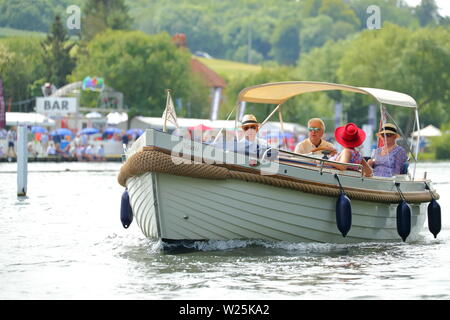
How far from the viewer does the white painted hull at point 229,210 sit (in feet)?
47.6

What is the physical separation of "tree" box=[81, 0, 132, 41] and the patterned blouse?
3596 inches

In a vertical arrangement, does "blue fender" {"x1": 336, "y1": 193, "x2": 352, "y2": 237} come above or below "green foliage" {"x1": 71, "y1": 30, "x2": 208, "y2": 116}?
below

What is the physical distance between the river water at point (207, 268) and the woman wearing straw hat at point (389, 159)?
133 cm

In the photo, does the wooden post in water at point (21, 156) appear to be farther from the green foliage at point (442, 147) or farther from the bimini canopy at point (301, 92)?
the green foliage at point (442, 147)

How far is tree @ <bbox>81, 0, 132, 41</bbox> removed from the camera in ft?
354

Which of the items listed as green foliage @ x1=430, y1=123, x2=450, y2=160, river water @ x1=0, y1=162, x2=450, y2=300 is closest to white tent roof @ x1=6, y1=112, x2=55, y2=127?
green foliage @ x1=430, y1=123, x2=450, y2=160

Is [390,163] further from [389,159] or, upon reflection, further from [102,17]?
[102,17]

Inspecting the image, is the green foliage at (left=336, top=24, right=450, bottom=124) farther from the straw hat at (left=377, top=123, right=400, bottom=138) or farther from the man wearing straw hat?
the man wearing straw hat

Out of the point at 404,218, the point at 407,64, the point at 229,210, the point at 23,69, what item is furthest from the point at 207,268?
the point at 23,69

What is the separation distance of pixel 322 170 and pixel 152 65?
2931 inches

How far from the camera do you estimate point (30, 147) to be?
58000 millimetres

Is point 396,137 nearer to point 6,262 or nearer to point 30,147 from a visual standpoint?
point 6,262

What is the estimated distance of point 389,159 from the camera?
17.6 meters

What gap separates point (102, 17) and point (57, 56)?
40.4 feet
